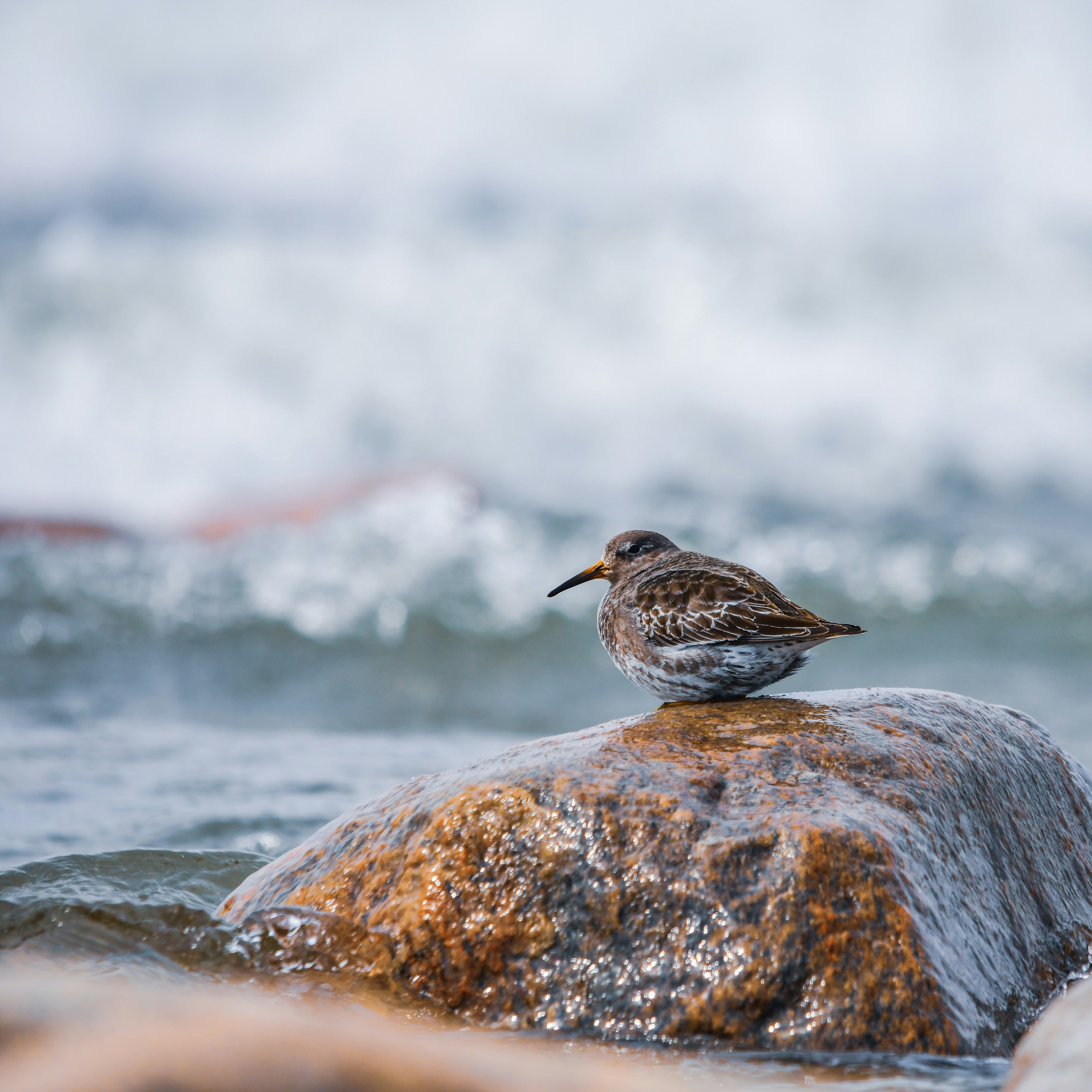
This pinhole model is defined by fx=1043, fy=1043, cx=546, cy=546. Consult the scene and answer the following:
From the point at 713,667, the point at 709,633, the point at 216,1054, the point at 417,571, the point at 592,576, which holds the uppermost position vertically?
the point at 417,571

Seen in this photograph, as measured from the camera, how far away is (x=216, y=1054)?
1545mm

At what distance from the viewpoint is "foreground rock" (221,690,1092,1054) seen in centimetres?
291

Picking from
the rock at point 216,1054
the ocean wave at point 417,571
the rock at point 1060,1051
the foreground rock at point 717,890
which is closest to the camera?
the rock at point 216,1054

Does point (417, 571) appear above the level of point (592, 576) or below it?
above

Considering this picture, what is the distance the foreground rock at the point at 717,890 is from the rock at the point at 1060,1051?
0.69 m

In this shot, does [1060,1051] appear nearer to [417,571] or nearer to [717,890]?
[717,890]

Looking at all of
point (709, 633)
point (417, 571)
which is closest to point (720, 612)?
point (709, 633)

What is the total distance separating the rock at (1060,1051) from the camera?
1.90 metres

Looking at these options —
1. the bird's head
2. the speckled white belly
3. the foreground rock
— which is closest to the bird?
the speckled white belly

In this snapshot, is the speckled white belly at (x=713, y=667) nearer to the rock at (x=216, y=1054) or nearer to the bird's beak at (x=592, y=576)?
the bird's beak at (x=592, y=576)

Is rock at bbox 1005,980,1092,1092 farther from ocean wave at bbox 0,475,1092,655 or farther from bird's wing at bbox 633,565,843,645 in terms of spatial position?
ocean wave at bbox 0,475,1092,655

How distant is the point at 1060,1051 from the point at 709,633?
2.13 metres

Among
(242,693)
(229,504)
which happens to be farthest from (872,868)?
(229,504)

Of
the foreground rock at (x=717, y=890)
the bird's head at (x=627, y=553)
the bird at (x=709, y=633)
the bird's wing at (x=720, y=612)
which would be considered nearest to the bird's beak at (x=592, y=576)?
the bird's head at (x=627, y=553)
